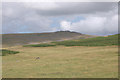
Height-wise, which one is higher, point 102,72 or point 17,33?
point 17,33

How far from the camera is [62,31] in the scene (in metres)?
84.1

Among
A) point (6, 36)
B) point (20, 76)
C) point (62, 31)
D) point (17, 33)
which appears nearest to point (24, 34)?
point (17, 33)

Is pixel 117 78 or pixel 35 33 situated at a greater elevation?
pixel 35 33

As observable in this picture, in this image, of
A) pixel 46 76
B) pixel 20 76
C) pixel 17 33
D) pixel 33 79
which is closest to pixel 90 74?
pixel 46 76

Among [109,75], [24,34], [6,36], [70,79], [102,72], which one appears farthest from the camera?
[24,34]

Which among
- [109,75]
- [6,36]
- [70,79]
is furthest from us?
[6,36]

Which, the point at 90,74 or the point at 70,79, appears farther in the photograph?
the point at 90,74

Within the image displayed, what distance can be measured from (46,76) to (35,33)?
2714 inches

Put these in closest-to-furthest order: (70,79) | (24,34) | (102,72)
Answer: (70,79), (102,72), (24,34)

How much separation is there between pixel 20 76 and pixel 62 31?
2754 inches

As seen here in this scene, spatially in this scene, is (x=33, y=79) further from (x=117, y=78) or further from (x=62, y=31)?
(x=62, y=31)

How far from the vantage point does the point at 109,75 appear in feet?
46.7

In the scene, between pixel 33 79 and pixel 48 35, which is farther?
pixel 48 35

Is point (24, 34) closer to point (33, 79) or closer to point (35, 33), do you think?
point (35, 33)
